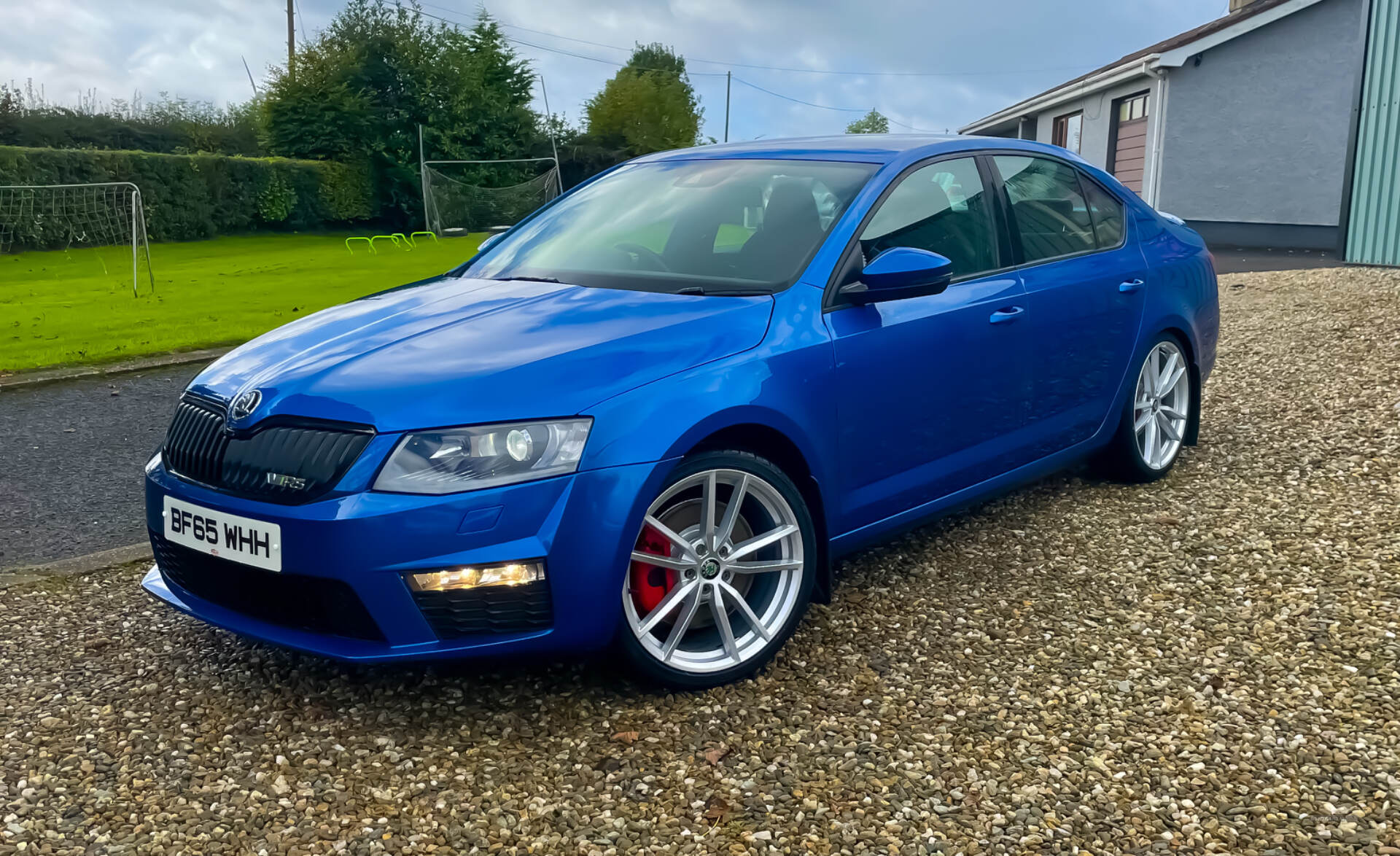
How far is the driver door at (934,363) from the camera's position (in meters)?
3.56

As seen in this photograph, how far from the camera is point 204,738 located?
9.67ft

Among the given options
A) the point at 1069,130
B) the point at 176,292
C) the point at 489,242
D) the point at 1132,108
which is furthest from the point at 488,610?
the point at 1069,130

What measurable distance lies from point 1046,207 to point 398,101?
37237mm

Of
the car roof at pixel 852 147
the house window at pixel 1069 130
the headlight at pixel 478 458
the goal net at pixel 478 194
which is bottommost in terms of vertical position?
the headlight at pixel 478 458

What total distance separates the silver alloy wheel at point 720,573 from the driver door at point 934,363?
343 mm

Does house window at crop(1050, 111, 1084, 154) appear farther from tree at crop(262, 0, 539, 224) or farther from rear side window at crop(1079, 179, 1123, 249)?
rear side window at crop(1079, 179, 1123, 249)

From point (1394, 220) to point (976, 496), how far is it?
13.1 metres

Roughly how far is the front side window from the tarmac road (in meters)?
3.35

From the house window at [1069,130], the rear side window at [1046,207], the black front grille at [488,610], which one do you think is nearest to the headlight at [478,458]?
the black front grille at [488,610]

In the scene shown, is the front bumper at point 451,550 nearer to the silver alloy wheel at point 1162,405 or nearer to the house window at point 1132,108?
the silver alloy wheel at point 1162,405

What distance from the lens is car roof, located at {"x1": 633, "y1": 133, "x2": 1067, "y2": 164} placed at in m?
4.06

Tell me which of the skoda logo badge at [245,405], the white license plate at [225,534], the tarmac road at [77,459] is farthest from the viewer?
the tarmac road at [77,459]

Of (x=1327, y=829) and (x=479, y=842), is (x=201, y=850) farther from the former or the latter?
(x=1327, y=829)

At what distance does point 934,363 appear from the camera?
3.78m
